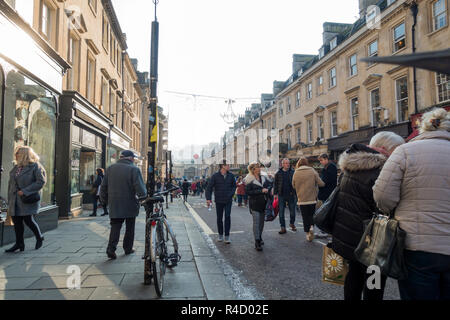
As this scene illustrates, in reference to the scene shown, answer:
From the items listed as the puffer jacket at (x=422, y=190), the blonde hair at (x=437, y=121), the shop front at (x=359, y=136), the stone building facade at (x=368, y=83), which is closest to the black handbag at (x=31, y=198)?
the puffer jacket at (x=422, y=190)

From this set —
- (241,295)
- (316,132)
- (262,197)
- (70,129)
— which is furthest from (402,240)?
(316,132)

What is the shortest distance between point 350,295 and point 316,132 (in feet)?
73.8

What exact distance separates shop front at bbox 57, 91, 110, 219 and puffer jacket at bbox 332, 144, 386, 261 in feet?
30.1

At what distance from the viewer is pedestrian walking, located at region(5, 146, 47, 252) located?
5.23 metres

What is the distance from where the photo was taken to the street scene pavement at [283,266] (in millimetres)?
3500

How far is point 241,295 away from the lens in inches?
132

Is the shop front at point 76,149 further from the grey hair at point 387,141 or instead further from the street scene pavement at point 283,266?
the grey hair at point 387,141

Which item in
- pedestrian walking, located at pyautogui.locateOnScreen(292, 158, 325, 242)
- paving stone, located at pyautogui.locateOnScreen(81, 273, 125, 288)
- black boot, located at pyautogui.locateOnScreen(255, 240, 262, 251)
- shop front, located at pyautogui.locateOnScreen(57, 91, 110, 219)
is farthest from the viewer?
shop front, located at pyautogui.locateOnScreen(57, 91, 110, 219)

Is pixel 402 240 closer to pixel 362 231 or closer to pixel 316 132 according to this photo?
pixel 362 231

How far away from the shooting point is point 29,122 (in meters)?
7.22

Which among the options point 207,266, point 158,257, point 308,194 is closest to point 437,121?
point 158,257

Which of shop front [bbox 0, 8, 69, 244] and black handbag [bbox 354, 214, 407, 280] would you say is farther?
shop front [bbox 0, 8, 69, 244]

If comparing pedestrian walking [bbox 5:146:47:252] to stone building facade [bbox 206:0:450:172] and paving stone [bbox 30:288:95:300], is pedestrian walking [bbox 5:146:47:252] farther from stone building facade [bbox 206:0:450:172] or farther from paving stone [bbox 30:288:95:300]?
stone building facade [bbox 206:0:450:172]

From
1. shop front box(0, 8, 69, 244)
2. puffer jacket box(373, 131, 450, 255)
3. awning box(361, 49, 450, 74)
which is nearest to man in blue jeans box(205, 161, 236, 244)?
shop front box(0, 8, 69, 244)
